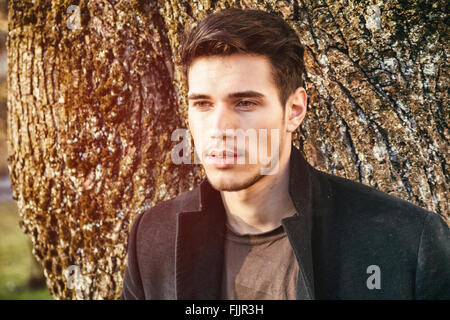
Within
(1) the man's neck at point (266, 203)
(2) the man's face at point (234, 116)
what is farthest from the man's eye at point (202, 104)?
(1) the man's neck at point (266, 203)

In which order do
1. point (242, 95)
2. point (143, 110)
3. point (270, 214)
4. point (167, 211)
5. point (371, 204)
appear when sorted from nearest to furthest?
point (242, 95) → point (371, 204) → point (270, 214) → point (167, 211) → point (143, 110)

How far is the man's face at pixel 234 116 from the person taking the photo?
169 cm

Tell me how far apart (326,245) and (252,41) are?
0.91 m

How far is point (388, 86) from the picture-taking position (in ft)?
6.60

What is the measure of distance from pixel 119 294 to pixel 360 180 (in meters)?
1.52

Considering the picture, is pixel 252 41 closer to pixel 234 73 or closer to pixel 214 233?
pixel 234 73

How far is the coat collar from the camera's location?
67.1 inches

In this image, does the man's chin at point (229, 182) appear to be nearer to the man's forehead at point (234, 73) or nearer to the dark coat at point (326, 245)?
the dark coat at point (326, 245)

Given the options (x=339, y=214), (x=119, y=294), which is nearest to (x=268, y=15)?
(x=339, y=214)

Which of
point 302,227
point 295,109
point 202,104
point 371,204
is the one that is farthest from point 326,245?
point 202,104

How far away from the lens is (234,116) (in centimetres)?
168

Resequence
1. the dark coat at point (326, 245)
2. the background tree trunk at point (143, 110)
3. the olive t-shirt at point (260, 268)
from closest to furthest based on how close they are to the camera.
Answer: the dark coat at point (326, 245) < the olive t-shirt at point (260, 268) < the background tree trunk at point (143, 110)

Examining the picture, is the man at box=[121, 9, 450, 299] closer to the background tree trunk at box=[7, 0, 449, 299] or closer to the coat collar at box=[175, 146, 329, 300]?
the coat collar at box=[175, 146, 329, 300]

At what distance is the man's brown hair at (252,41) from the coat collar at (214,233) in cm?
37
